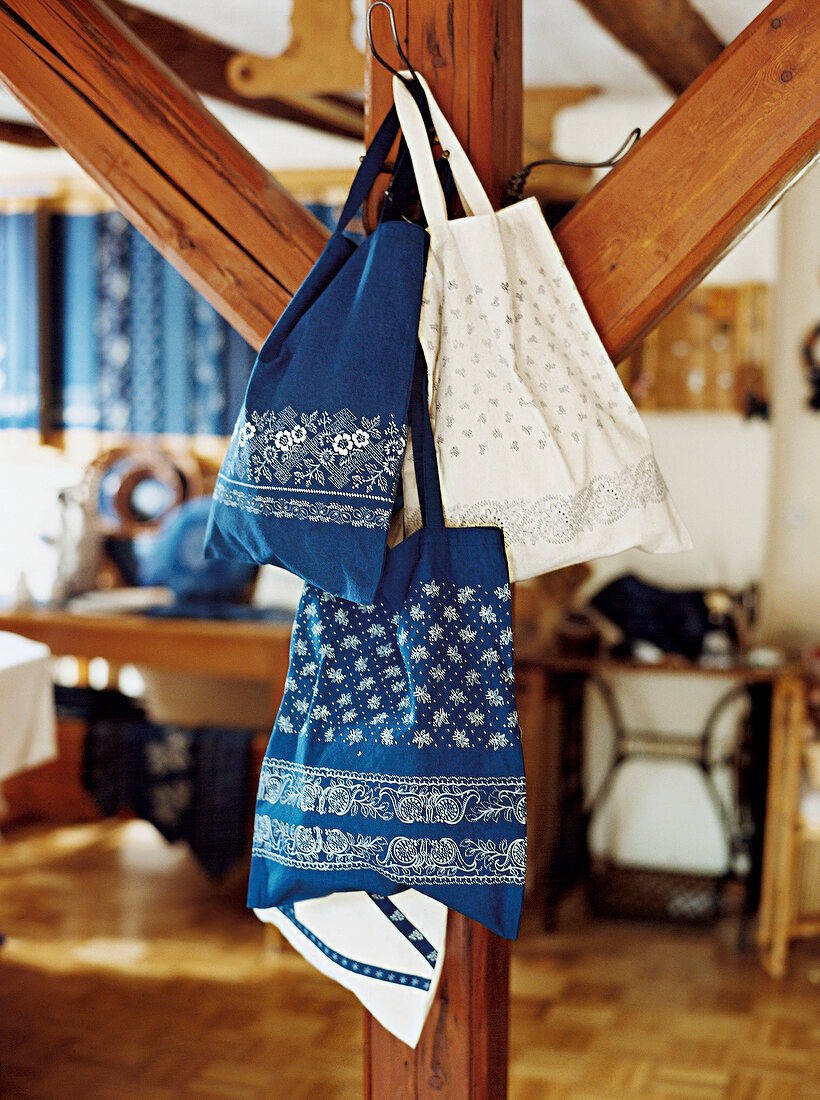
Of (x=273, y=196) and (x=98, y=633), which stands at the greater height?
(x=273, y=196)

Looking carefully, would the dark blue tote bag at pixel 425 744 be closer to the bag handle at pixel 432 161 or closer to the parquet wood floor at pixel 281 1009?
the bag handle at pixel 432 161

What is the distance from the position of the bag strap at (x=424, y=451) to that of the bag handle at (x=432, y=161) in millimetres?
192

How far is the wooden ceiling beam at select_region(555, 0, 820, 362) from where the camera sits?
1442 millimetres

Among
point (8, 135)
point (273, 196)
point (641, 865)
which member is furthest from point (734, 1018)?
point (8, 135)

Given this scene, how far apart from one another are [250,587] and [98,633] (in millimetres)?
574

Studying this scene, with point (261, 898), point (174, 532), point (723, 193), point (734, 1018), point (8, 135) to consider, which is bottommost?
point (734, 1018)

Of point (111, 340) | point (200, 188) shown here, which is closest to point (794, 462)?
point (200, 188)

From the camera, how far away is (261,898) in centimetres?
155

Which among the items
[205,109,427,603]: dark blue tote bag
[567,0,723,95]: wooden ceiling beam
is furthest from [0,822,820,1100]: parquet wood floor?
[567,0,723,95]: wooden ceiling beam

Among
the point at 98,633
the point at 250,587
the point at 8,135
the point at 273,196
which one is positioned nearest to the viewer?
the point at 273,196

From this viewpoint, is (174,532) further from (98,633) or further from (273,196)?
(273,196)

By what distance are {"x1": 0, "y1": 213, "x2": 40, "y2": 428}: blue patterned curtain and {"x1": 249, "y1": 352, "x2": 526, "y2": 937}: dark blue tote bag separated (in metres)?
4.24

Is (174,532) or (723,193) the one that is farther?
(174,532)

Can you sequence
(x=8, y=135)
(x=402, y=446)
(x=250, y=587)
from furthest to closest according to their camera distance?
(x=250, y=587) → (x=8, y=135) → (x=402, y=446)
